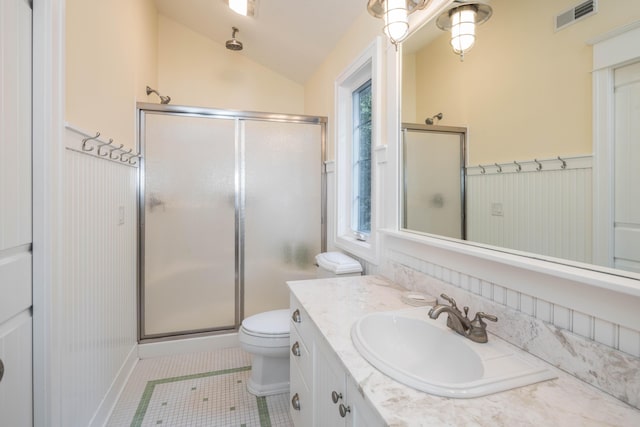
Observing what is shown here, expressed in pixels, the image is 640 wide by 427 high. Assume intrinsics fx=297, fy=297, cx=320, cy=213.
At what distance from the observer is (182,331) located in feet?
7.90

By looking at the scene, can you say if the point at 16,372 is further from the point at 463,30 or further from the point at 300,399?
the point at 463,30

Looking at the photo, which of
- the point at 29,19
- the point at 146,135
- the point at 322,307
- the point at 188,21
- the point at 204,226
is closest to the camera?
the point at 29,19

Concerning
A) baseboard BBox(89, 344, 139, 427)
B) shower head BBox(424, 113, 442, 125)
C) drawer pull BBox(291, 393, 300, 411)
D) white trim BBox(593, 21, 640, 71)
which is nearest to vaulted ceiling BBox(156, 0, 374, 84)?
shower head BBox(424, 113, 442, 125)

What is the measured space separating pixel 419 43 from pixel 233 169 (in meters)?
1.68

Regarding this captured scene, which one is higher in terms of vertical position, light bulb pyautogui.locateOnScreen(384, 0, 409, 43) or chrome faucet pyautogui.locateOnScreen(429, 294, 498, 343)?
light bulb pyautogui.locateOnScreen(384, 0, 409, 43)

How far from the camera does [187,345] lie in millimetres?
2391

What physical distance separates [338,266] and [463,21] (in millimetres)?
1364

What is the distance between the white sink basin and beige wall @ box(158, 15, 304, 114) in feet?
9.02

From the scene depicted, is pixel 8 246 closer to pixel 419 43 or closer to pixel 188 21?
pixel 419 43

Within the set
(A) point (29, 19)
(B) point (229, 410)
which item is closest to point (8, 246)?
(A) point (29, 19)

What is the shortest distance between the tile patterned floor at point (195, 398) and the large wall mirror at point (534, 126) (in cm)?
152

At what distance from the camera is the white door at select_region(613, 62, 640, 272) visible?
26.2 inches

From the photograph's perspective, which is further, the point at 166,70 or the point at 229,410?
the point at 166,70

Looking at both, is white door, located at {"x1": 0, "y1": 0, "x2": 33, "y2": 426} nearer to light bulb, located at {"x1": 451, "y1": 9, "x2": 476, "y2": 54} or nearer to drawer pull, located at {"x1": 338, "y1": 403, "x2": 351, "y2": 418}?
drawer pull, located at {"x1": 338, "y1": 403, "x2": 351, "y2": 418}
